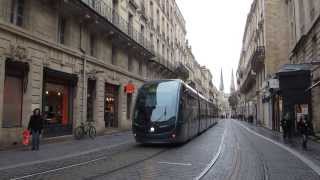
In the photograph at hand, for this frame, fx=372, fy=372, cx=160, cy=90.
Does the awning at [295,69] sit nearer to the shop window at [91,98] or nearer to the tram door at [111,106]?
the tram door at [111,106]

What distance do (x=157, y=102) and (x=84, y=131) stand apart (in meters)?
6.75

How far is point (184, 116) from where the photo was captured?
53.7 ft

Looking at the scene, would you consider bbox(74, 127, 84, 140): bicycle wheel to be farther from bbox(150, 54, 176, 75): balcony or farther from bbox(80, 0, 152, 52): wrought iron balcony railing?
bbox(150, 54, 176, 75): balcony

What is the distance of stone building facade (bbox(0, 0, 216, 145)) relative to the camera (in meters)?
15.6

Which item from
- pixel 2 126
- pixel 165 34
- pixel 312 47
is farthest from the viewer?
pixel 165 34

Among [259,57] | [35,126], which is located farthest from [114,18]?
[259,57]

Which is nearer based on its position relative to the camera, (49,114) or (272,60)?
(49,114)

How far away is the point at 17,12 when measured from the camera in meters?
16.3

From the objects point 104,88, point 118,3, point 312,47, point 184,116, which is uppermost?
point 118,3

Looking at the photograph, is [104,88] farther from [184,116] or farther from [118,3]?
[184,116]

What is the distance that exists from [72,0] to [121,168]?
12100 millimetres

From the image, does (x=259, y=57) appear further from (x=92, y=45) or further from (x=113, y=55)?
(x=92, y=45)

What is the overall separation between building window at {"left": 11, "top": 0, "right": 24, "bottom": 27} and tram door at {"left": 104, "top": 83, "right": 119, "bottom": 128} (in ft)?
34.6

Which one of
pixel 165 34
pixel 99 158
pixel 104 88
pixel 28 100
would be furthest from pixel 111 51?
pixel 165 34
